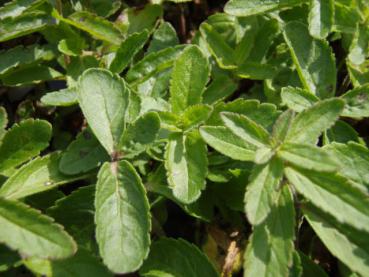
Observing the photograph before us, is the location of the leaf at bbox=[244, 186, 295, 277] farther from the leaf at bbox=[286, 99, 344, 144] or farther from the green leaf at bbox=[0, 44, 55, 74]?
the green leaf at bbox=[0, 44, 55, 74]

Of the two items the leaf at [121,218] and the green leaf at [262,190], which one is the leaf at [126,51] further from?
the green leaf at [262,190]

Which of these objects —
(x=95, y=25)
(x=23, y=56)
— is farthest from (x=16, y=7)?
(x=95, y=25)

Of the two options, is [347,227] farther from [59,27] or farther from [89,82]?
[59,27]

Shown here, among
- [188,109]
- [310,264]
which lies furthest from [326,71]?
[310,264]

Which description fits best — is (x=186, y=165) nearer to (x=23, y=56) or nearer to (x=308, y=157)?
(x=308, y=157)

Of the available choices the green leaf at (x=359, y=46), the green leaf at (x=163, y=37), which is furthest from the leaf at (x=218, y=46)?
the green leaf at (x=359, y=46)

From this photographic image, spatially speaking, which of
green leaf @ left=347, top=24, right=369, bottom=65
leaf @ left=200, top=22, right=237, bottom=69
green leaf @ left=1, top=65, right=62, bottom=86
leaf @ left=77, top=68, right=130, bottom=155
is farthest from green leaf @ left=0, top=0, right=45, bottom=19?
green leaf @ left=347, top=24, right=369, bottom=65
